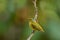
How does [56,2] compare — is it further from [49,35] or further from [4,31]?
[4,31]

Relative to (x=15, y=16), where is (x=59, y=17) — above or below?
below

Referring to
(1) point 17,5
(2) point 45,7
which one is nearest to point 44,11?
(2) point 45,7

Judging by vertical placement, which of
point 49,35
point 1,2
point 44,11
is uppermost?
point 1,2

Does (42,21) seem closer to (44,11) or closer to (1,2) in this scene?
(44,11)

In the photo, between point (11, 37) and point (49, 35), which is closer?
point (49, 35)

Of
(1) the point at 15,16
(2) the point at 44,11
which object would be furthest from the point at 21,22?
(2) the point at 44,11

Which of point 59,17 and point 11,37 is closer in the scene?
point 59,17
